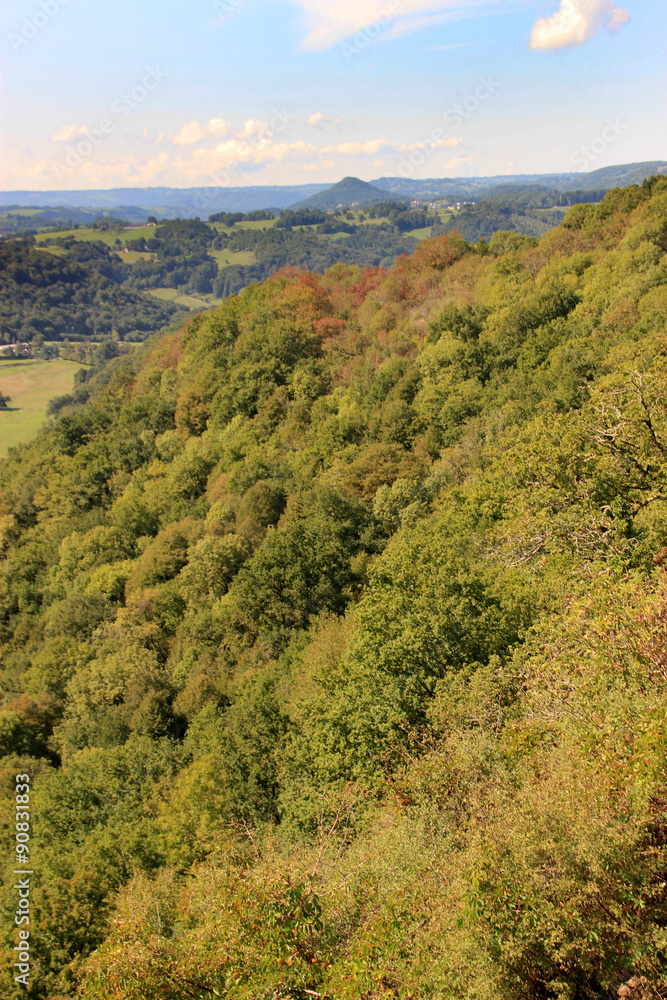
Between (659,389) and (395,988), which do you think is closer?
(395,988)

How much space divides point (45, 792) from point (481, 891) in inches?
877

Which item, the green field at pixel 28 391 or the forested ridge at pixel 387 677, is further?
the green field at pixel 28 391

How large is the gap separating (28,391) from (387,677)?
13985 centimetres

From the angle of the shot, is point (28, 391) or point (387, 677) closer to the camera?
point (387, 677)

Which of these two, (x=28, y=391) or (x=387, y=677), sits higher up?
(x=28, y=391)

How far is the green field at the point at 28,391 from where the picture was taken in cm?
10731

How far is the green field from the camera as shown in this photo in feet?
352

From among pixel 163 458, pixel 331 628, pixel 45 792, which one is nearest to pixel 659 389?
pixel 331 628

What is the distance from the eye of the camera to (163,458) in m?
61.3

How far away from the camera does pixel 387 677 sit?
1714cm

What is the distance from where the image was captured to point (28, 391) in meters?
134

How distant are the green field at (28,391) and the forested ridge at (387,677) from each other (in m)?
58.9

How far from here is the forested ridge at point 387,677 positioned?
26.7 feet

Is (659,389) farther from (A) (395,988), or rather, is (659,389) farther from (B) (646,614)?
(A) (395,988)
